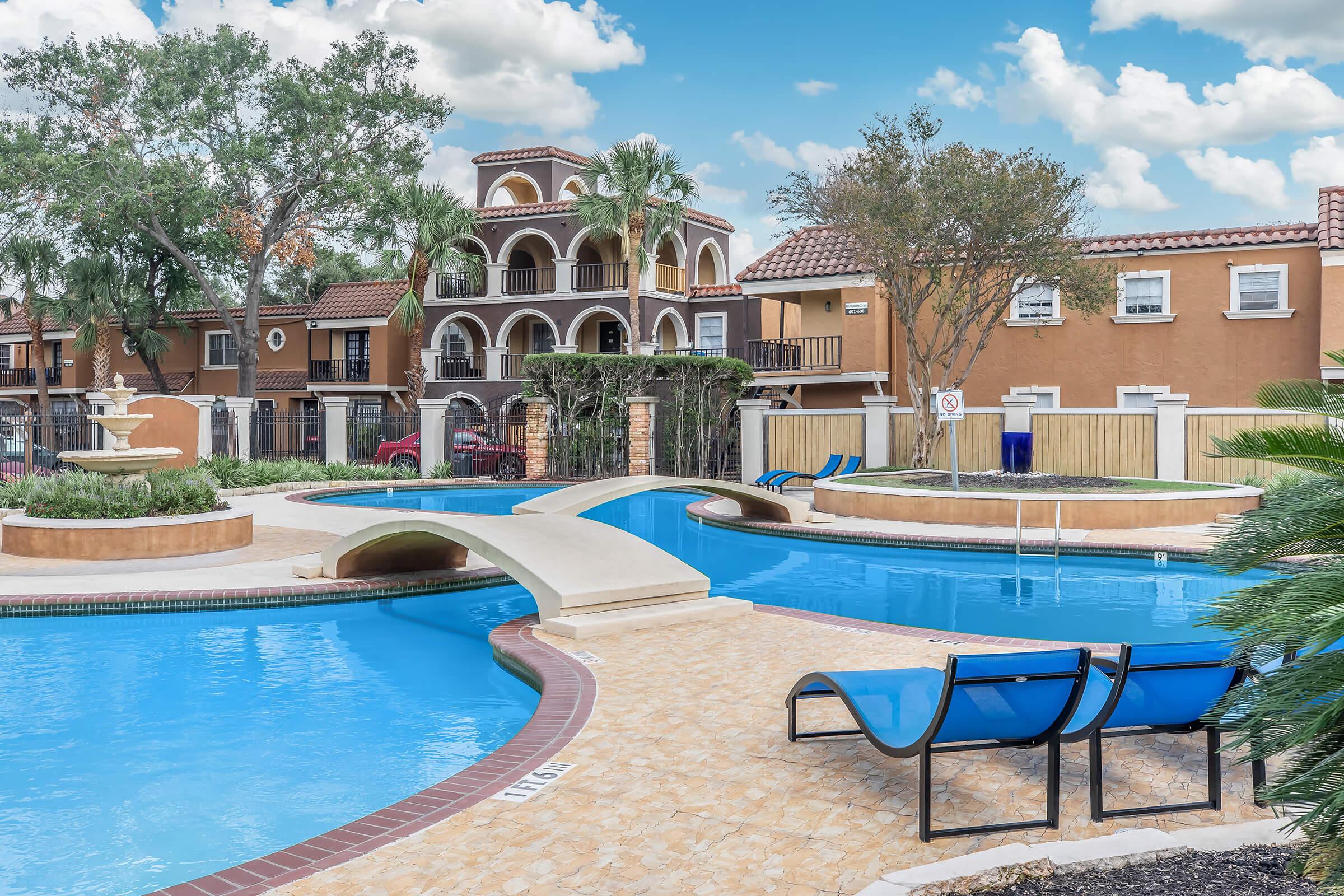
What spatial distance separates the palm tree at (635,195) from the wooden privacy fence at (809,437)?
11005 mm

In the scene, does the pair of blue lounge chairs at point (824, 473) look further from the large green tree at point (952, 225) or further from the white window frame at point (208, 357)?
the white window frame at point (208, 357)

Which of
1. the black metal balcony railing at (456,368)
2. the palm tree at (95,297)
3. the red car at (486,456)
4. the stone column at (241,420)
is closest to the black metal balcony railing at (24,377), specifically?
the palm tree at (95,297)

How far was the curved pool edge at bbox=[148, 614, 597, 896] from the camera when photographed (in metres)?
4.16

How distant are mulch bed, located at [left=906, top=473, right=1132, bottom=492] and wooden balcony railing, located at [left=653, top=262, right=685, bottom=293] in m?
19.3

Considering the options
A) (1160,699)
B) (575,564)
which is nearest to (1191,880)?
(1160,699)

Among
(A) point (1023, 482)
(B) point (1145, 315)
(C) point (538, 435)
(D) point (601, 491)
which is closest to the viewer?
(D) point (601, 491)

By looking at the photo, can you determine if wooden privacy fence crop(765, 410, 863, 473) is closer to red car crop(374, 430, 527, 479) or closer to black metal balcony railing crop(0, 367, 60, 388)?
red car crop(374, 430, 527, 479)

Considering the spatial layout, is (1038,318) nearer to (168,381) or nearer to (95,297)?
(95,297)

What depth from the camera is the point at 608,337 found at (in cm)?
3953

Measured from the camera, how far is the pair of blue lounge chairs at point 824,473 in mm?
21016

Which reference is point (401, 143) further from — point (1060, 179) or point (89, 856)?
point (89, 856)

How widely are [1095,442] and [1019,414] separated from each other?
1523mm

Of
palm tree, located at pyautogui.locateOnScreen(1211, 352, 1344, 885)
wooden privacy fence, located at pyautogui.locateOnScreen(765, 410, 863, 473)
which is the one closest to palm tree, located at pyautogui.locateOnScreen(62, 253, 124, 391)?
wooden privacy fence, located at pyautogui.locateOnScreen(765, 410, 863, 473)

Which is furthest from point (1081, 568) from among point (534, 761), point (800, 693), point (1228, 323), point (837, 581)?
point (1228, 323)
